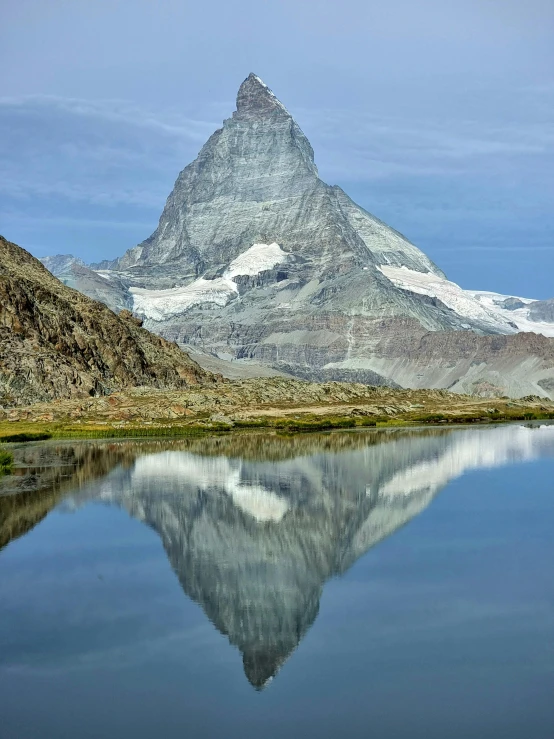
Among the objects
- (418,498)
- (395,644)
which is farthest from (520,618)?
(418,498)

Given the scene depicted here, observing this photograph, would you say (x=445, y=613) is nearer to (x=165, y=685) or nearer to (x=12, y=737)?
(x=165, y=685)

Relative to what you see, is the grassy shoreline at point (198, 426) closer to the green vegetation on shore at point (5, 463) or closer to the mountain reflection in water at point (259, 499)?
the mountain reflection in water at point (259, 499)

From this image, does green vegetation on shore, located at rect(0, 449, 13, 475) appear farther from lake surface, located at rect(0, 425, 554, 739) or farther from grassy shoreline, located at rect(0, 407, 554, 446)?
grassy shoreline, located at rect(0, 407, 554, 446)

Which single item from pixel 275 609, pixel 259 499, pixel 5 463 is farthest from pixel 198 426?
pixel 275 609

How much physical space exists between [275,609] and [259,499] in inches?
1207

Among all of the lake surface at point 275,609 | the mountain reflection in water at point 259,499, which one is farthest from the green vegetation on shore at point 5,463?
the lake surface at point 275,609

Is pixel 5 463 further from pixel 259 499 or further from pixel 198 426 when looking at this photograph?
pixel 198 426

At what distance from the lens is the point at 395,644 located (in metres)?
36.1

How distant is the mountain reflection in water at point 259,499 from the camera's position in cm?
4206

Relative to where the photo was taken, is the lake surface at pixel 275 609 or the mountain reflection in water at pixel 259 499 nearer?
the lake surface at pixel 275 609

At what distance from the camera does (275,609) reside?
40.8 m

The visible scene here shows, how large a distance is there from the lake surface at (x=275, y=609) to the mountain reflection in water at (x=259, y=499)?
24 cm

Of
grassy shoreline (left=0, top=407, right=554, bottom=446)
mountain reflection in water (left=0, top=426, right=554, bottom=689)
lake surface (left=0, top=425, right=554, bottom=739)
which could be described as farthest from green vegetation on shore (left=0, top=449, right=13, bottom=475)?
grassy shoreline (left=0, top=407, right=554, bottom=446)

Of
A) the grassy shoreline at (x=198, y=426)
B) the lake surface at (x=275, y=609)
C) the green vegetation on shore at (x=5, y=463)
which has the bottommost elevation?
the lake surface at (x=275, y=609)
